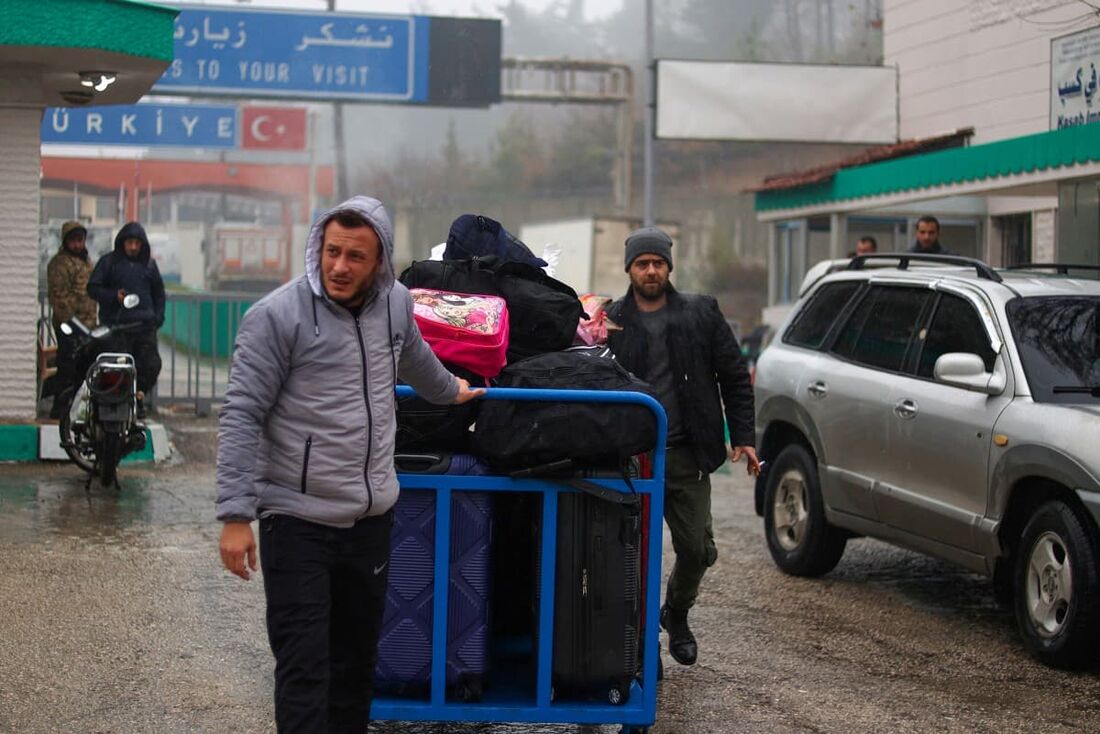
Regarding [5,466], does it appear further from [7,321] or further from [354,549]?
[354,549]

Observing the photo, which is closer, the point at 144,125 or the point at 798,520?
the point at 798,520

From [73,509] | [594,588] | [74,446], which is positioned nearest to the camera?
[594,588]

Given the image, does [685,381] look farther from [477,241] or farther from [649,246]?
[477,241]

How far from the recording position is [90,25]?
11281 millimetres

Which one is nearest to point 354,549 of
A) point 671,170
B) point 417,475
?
point 417,475

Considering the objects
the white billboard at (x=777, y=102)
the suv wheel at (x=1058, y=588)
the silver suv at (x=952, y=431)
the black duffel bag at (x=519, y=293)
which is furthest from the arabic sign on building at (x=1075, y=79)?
the black duffel bag at (x=519, y=293)

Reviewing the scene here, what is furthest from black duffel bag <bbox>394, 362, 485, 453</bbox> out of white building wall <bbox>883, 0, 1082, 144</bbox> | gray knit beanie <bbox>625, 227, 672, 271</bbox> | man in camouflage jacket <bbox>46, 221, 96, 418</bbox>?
white building wall <bbox>883, 0, 1082, 144</bbox>

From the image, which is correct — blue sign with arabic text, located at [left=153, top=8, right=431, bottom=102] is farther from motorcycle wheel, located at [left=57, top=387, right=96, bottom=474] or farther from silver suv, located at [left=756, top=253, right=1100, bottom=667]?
silver suv, located at [left=756, top=253, right=1100, bottom=667]

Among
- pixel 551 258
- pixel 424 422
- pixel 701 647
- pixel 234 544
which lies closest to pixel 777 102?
pixel 701 647

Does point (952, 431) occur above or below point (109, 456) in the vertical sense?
above

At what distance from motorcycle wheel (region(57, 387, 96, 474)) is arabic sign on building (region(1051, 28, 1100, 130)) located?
9117 millimetres

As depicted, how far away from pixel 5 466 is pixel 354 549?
8.42 metres

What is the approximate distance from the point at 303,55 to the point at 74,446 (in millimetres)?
15394

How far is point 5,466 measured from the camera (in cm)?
1191
